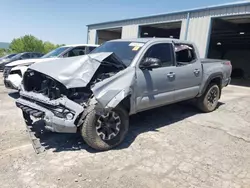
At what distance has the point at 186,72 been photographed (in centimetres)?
553

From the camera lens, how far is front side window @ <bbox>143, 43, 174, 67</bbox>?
15.8 ft

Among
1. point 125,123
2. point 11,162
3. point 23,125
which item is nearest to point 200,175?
point 125,123

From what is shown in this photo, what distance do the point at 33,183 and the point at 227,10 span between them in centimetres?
1251

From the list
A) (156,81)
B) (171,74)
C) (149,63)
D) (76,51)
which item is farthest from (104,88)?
(76,51)

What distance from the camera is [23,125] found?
5074 millimetres

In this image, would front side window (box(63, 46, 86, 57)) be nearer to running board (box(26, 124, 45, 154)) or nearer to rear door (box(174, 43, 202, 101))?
rear door (box(174, 43, 202, 101))

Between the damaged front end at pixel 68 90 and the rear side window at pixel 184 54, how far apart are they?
6.13ft

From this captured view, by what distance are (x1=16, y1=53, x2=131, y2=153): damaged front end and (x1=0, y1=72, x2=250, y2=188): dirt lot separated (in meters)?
0.57

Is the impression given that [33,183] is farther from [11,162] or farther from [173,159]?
[173,159]

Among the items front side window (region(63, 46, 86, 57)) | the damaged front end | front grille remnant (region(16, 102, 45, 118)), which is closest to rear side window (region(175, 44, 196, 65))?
the damaged front end

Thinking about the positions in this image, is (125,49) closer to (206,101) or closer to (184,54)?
(184,54)

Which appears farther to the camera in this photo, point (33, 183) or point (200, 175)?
point (200, 175)

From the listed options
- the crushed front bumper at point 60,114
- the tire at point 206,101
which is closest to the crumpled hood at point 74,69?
the crushed front bumper at point 60,114

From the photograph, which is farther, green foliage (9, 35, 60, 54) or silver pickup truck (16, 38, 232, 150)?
green foliage (9, 35, 60, 54)
